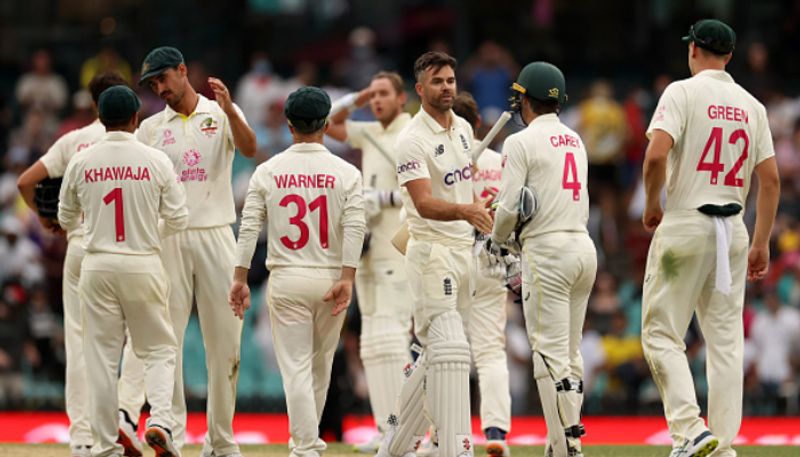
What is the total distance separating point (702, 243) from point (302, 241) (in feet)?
8.32

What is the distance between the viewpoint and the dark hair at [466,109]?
12898 millimetres

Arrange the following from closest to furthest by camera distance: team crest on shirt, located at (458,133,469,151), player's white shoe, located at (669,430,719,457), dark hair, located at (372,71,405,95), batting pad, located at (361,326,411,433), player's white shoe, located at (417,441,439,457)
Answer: player's white shoe, located at (669,430,719,457)
team crest on shirt, located at (458,133,469,151)
player's white shoe, located at (417,441,439,457)
batting pad, located at (361,326,411,433)
dark hair, located at (372,71,405,95)

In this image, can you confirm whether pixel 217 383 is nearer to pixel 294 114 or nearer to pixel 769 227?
pixel 294 114

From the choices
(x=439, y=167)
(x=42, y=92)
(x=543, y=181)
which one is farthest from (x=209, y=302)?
(x=42, y=92)

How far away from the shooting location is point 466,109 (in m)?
12.9

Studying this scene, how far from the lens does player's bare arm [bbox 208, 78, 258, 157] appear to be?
11188 mm

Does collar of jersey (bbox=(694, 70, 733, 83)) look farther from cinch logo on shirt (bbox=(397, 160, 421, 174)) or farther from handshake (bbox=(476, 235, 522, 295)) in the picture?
cinch logo on shirt (bbox=(397, 160, 421, 174))

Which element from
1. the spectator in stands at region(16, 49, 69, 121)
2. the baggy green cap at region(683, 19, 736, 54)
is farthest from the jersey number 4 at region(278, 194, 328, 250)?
the spectator in stands at region(16, 49, 69, 121)

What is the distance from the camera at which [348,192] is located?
428 inches

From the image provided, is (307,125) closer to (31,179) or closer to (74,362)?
(31,179)

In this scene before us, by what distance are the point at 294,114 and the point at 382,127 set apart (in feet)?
9.47

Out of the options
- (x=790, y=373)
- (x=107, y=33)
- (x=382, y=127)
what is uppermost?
(x=107, y=33)

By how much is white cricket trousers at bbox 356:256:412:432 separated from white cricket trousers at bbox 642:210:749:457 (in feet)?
9.35

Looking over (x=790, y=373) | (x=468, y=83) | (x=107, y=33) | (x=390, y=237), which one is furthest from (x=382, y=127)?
(x=107, y=33)
